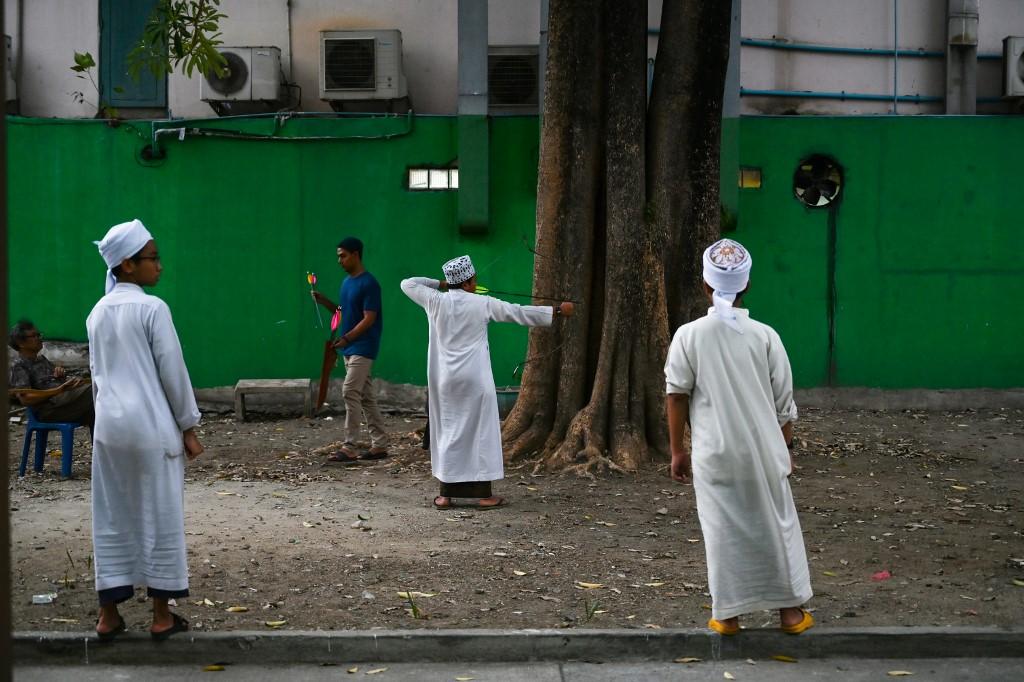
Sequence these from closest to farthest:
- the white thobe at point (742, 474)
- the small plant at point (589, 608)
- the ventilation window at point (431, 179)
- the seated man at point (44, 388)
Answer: the white thobe at point (742, 474)
the small plant at point (589, 608)
the seated man at point (44, 388)
the ventilation window at point (431, 179)

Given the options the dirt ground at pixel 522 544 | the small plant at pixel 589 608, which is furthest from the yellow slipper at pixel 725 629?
the small plant at pixel 589 608

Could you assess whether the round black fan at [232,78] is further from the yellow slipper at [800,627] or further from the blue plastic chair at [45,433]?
the yellow slipper at [800,627]

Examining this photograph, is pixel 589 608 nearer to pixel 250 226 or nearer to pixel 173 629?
pixel 173 629

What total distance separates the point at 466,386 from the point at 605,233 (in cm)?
224

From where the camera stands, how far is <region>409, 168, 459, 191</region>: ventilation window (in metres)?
13.1

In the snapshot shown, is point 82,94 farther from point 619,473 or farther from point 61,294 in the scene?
point 619,473

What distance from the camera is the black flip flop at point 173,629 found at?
17.4 feet

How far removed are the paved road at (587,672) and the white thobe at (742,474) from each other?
0.28 metres

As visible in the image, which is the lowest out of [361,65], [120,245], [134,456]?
[134,456]

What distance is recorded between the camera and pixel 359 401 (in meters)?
10.3

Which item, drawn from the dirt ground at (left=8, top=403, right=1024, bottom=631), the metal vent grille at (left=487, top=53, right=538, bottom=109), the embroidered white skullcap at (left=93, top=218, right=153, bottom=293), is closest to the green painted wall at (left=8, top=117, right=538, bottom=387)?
the metal vent grille at (left=487, top=53, right=538, bottom=109)

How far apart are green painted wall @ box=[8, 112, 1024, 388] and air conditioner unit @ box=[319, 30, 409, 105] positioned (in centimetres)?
41

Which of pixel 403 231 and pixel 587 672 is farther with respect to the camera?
pixel 403 231

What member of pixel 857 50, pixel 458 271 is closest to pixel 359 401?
pixel 458 271
